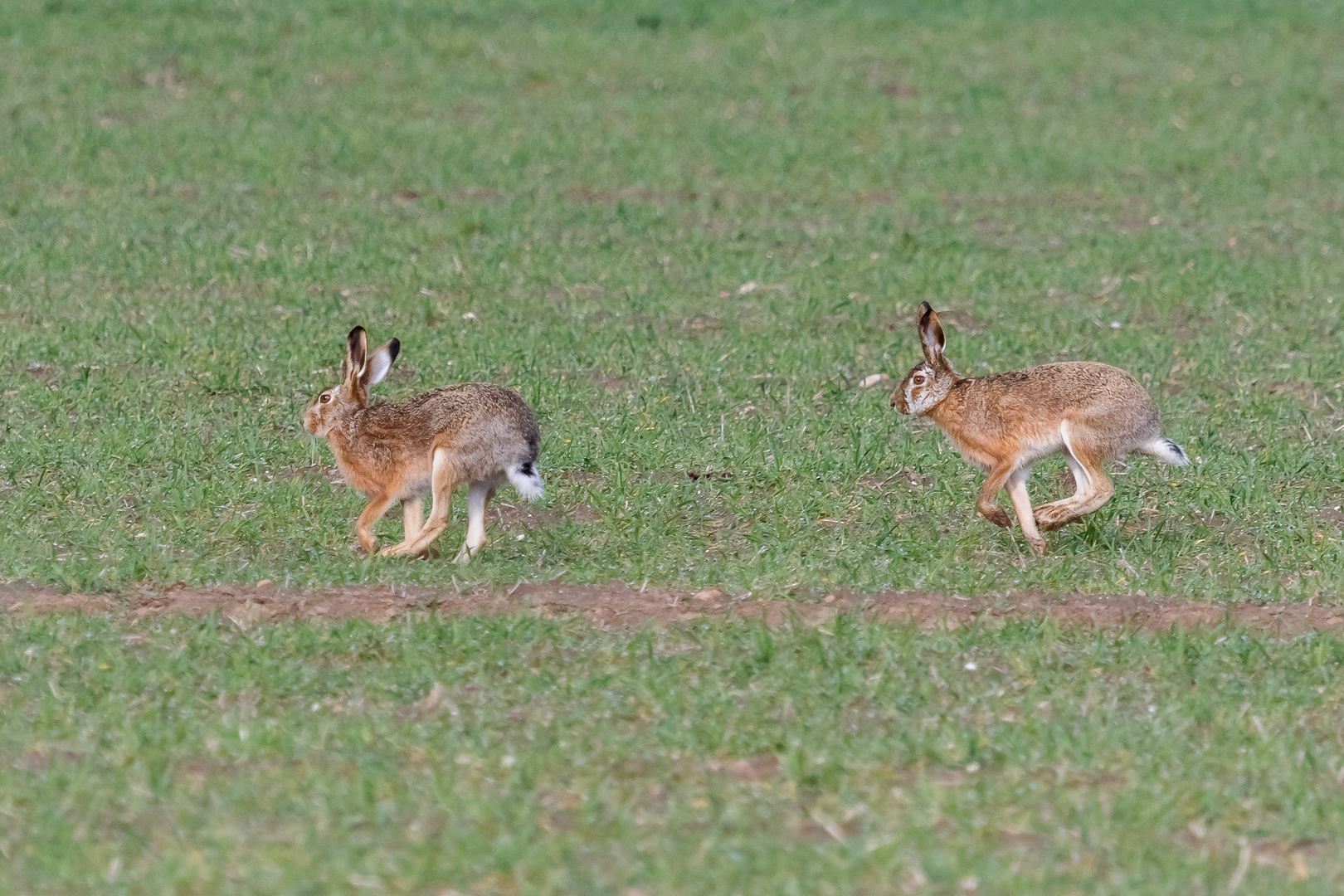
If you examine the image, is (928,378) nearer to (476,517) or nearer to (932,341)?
(932,341)

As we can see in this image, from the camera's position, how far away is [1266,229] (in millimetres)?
16484

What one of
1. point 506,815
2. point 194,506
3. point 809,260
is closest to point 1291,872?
point 506,815

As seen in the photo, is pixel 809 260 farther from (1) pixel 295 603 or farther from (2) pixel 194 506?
(1) pixel 295 603

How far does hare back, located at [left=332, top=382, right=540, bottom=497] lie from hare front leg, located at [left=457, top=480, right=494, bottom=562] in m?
0.19

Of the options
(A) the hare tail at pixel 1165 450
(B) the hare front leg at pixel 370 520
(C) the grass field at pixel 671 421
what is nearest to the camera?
(C) the grass field at pixel 671 421

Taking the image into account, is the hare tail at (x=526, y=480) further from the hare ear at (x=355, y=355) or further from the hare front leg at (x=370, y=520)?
the hare ear at (x=355, y=355)

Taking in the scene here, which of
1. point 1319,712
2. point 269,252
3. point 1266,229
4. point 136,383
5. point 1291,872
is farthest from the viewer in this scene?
point 1266,229

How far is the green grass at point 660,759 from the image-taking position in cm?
524

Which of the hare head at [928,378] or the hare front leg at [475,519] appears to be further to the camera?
the hare head at [928,378]

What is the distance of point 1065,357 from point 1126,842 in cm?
729

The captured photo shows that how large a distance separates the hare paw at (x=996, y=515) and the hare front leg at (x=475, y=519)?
2212mm

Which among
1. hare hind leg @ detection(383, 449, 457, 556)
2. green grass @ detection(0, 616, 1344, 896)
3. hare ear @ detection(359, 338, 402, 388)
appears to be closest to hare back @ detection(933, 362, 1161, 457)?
green grass @ detection(0, 616, 1344, 896)

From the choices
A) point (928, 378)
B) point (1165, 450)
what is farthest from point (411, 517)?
point (1165, 450)

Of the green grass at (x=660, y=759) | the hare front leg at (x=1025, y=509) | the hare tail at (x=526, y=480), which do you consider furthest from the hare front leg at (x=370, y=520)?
the hare front leg at (x=1025, y=509)
